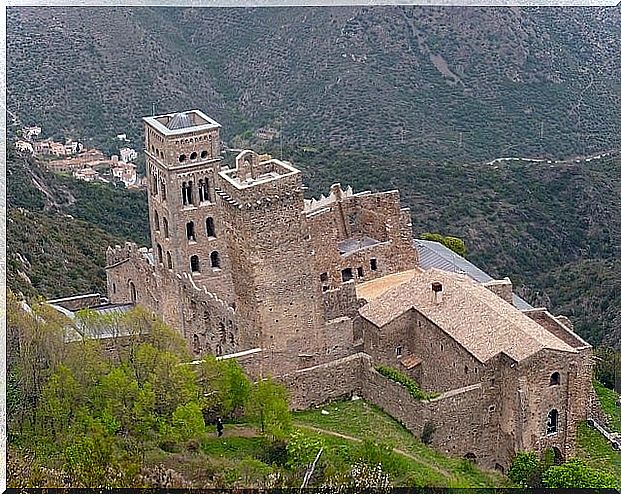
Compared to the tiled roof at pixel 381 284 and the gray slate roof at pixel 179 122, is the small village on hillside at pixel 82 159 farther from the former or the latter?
the gray slate roof at pixel 179 122

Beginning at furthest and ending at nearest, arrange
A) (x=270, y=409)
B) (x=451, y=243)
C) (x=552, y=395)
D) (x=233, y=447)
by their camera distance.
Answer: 1. (x=451, y=243)
2. (x=552, y=395)
3. (x=270, y=409)
4. (x=233, y=447)

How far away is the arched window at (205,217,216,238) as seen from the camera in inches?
1173

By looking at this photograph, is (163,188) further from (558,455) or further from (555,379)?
(558,455)

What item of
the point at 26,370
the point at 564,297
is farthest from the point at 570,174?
the point at 26,370

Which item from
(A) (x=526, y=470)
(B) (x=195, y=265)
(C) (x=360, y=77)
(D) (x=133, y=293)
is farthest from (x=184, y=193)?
(C) (x=360, y=77)

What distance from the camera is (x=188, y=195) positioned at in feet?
96.3

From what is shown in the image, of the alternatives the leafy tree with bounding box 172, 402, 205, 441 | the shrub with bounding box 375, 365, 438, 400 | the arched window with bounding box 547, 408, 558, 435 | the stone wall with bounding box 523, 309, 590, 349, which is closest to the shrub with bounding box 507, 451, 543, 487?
the arched window with bounding box 547, 408, 558, 435

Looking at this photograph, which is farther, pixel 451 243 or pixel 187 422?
pixel 451 243

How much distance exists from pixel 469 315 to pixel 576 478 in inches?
201

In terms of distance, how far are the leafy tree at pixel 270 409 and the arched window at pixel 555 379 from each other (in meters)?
6.52

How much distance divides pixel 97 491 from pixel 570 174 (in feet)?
139

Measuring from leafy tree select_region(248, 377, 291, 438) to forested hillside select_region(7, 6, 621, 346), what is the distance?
83.3 ft

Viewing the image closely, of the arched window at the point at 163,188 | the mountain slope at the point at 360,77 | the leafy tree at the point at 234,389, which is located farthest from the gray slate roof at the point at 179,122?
the mountain slope at the point at 360,77

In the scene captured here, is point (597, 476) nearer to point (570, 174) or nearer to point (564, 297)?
point (564, 297)
